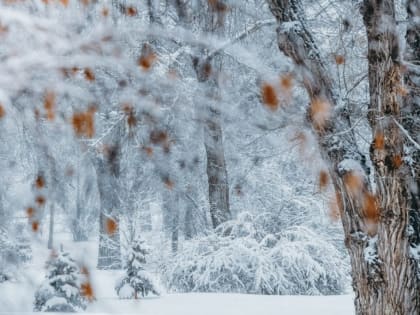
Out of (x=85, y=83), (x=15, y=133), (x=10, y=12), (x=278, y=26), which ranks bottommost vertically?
(x=15, y=133)

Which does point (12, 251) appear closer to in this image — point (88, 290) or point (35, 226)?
point (35, 226)

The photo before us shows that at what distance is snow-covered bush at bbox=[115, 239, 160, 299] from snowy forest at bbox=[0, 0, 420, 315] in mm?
25

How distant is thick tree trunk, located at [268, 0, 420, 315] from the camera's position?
3.12 m

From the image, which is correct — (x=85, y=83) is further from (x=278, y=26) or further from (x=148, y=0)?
(x=278, y=26)

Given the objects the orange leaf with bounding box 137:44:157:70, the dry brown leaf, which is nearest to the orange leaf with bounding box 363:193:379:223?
the dry brown leaf

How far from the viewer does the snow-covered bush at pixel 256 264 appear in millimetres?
8117

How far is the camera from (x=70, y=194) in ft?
4.81

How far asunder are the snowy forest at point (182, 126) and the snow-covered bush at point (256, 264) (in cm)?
204

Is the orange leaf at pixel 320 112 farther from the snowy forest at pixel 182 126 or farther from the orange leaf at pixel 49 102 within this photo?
the orange leaf at pixel 49 102

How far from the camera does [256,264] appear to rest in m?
8.23

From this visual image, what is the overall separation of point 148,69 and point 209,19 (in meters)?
0.98

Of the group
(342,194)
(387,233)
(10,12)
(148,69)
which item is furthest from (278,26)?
(10,12)

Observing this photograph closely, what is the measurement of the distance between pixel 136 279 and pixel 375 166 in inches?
134

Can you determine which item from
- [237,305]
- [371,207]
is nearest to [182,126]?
[371,207]
